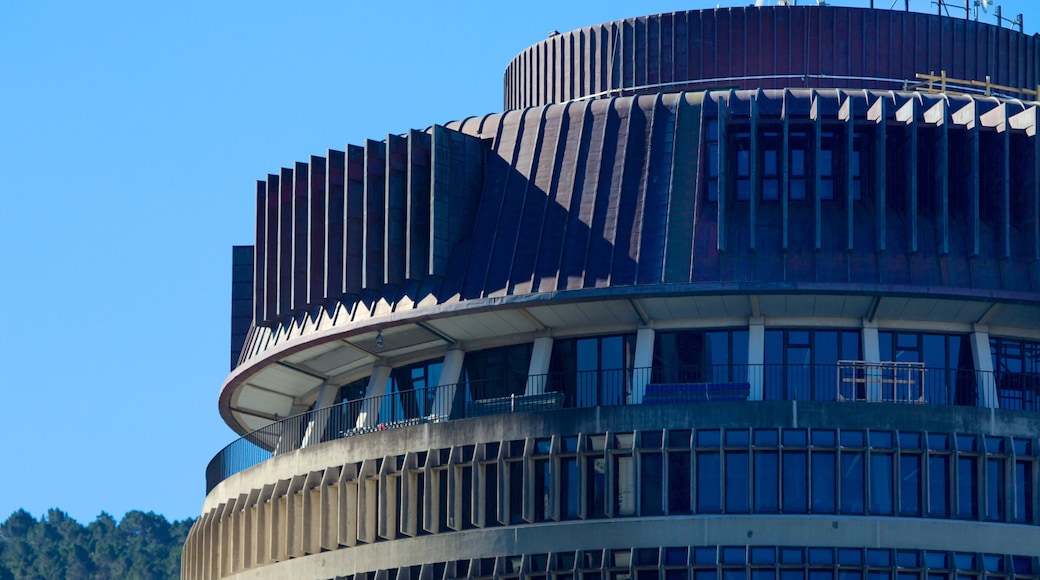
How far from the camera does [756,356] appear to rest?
8244 centimetres

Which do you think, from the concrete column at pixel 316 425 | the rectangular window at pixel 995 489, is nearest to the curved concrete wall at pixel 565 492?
the rectangular window at pixel 995 489

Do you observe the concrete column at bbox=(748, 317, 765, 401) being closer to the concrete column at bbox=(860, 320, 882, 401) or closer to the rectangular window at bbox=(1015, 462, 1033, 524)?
the concrete column at bbox=(860, 320, 882, 401)

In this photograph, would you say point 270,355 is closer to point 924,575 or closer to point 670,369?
point 670,369

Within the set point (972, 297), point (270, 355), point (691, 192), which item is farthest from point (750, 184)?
point (270, 355)

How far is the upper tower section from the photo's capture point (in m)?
88.1

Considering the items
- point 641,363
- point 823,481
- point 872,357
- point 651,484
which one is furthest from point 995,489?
point 641,363

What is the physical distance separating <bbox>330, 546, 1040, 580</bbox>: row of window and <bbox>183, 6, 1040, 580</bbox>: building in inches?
3.8

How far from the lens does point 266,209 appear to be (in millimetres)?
91188

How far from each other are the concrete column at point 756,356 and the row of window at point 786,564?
230 inches

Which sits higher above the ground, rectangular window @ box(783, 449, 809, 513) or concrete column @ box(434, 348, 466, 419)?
concrete column @ box(434, 348, 466, 419)

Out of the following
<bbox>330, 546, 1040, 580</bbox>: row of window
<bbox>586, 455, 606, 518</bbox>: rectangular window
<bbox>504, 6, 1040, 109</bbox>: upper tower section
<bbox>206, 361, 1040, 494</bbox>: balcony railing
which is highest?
<bbox>504, 6, 1040, 109</bbox>: upper tower section

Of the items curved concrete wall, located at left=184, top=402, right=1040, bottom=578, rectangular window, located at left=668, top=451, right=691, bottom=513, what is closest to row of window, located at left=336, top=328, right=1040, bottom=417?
curved concrete wall, located at left=184, top=402, right=1040, bottom=578

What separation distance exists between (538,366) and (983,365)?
1518 centimetres

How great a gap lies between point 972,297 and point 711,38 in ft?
48.3
